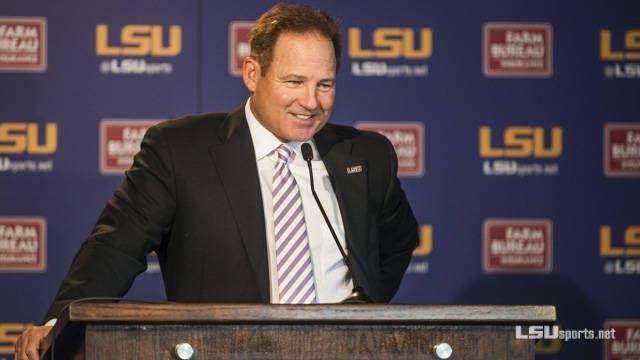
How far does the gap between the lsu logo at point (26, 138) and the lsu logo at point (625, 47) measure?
2326 millimetres

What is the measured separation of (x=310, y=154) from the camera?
258cm

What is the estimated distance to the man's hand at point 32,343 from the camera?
220cm

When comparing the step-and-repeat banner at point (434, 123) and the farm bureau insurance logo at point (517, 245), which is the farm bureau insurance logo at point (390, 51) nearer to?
the step-and-repeat banner at point (434, 123)

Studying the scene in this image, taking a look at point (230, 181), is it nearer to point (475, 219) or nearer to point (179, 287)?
point (179, 287)

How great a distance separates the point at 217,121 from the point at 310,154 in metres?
0.47

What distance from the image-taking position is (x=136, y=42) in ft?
14.8

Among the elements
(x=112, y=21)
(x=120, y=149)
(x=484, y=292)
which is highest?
(x=112, y=21)

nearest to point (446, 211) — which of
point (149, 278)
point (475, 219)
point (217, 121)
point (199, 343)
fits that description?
point (475, 219)

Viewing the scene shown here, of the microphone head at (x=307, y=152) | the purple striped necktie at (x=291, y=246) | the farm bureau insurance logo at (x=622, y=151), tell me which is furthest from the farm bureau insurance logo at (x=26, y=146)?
the farm bureau insurance logo at (x=622, y=151)

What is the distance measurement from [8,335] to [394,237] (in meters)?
2.01

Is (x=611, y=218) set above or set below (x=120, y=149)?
below

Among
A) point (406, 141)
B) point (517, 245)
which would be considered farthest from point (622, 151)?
point (406, 141)

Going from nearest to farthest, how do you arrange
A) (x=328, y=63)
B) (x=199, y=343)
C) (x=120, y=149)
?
1. (x=199, y=343)
2. (x=328, y=63)
3. (x=120, y=149)

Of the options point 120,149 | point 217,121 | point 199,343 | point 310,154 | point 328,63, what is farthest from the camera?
point 120,149
